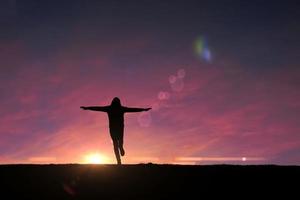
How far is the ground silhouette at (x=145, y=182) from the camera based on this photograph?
18.2 metres

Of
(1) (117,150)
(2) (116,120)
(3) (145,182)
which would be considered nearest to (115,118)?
(2) (116,120)

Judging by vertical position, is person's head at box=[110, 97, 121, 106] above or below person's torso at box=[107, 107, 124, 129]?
above

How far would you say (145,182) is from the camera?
19.6 meters

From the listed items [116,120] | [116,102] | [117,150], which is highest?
[116,102]

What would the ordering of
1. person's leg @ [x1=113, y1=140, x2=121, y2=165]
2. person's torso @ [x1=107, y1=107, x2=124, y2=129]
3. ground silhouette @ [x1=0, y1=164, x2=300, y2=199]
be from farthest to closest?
person's leg @ [x1=113, y1=140, x2=121, y2=165] < person's torso @ [x1=107, y1=107, x2=124, y2=129] < ground silhouette @ [x1=0, y1=164, x2=300, y2=199]

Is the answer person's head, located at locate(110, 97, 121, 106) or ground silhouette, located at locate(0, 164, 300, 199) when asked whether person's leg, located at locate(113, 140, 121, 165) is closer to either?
ground silhouette, located at locate(0, 164, 300, 199)

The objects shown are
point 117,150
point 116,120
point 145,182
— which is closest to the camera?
point 145,182

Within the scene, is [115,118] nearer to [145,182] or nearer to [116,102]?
[116,102]

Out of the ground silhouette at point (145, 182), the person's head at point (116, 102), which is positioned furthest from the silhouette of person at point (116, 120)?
the ground silhouette at point (145, 182)

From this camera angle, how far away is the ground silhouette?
18172 mm

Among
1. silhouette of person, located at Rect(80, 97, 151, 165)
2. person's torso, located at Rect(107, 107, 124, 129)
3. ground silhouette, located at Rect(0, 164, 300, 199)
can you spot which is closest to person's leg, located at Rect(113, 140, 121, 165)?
silhouette of person, located at Rect(80, 97, 151, 165)

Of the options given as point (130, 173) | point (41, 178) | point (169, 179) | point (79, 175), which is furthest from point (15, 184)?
point (169, 179)

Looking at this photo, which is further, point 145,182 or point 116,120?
point 116,120

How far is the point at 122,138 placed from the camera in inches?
933
